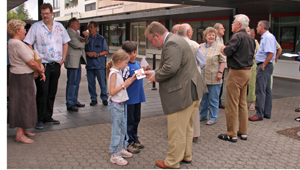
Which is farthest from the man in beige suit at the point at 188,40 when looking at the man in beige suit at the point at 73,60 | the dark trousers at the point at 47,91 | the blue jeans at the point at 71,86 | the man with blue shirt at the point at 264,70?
the blue jeans at the point at 71,86

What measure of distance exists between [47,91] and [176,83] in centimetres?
294

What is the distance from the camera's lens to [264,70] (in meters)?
6.01

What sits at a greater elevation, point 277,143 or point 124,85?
point 124,85

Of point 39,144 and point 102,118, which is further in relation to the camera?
point 102,118

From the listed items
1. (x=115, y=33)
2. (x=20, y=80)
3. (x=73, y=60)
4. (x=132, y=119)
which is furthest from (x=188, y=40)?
(x=115, y=33)

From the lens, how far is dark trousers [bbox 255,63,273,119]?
19.5 ft

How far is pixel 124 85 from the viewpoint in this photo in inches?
142

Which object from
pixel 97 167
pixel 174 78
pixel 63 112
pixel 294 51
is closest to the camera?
pixel 174 78

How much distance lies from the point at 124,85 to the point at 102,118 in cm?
245

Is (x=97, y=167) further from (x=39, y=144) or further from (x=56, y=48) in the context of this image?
(x=56, y=48)

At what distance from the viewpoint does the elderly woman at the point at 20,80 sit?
4324 mm

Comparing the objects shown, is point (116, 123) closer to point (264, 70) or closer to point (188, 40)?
point (188, 40)

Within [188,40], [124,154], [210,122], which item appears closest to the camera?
[124,154]
